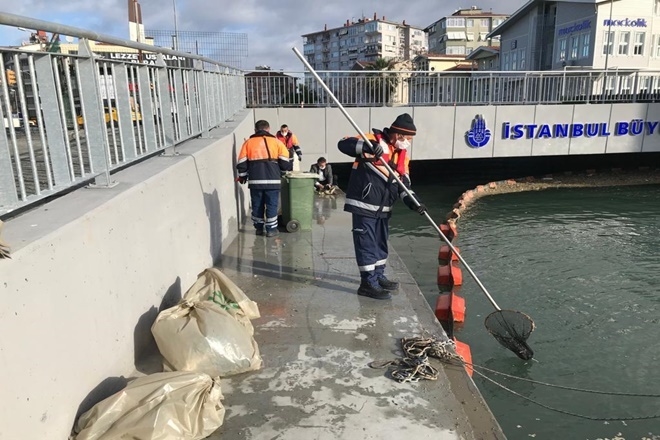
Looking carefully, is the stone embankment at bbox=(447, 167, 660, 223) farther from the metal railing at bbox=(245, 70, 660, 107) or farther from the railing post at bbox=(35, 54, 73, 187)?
the railing post at bbox=(35, 54, 73, 187)

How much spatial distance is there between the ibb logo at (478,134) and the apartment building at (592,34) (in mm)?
16617

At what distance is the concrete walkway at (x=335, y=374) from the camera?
2.89m

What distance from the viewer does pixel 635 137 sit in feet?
54.2

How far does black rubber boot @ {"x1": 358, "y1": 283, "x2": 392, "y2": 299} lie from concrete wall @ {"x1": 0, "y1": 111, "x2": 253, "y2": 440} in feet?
5.35

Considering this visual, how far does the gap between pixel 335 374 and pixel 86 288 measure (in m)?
1.69

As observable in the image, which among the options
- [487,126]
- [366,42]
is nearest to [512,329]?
[487,126]

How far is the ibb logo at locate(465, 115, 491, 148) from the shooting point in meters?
15.3

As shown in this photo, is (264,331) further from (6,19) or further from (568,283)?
(568,283)

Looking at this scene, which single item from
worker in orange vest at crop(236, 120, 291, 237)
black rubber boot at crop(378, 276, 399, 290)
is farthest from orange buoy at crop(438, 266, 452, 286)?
worker in orange vest at crop(236, 120, 291, 237)

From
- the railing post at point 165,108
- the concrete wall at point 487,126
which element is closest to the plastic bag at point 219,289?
the railing post at point 165,108

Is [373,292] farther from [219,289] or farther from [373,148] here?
[219,289]

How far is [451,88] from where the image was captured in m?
15.1

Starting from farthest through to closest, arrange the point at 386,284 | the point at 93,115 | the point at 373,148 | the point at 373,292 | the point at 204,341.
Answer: the point at 386,284
the point at 373,292
the point at 373,148
the point at 93,115
the point at 204,341

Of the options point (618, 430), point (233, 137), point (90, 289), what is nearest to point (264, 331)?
point (90, 289)
